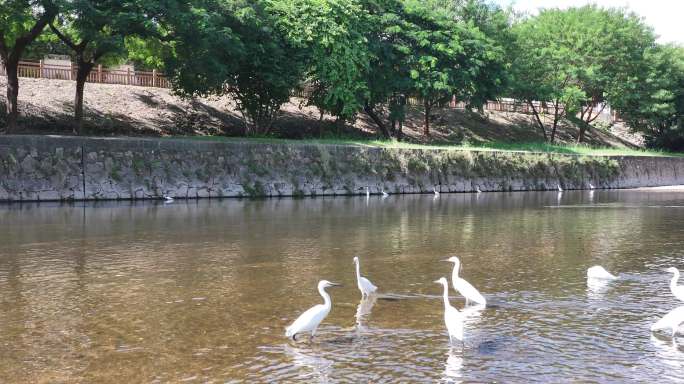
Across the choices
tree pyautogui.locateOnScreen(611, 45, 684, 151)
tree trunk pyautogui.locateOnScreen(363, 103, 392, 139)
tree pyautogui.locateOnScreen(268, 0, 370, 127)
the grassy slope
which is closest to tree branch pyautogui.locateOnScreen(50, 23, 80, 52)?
the grassy slope

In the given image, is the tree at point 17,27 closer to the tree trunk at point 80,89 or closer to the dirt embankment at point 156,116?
the tree trunk at point 80,89

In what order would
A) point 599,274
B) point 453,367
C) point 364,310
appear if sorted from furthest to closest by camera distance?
point 599,274 → point 364,310 → point 453,367

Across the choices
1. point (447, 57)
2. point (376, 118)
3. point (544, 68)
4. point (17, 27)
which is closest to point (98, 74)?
point (17, 27)

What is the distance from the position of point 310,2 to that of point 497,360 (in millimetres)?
34025

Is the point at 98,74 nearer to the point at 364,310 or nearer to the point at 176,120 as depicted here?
the point at 176,120

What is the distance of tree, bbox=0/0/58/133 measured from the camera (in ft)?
102

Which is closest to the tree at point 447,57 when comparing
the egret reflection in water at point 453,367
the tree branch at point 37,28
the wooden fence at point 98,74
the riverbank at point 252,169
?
the riverbank at point 252,169

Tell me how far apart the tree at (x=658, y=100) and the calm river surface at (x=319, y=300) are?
37.6 m

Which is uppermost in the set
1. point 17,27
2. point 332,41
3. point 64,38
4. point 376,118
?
point 332,41

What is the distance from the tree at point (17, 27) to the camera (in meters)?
31.2

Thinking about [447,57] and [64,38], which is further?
[447,57]

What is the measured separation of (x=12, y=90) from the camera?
3488cm

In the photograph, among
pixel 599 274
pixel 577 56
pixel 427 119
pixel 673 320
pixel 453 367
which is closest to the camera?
pixel 453 367

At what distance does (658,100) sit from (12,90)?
4724cm
